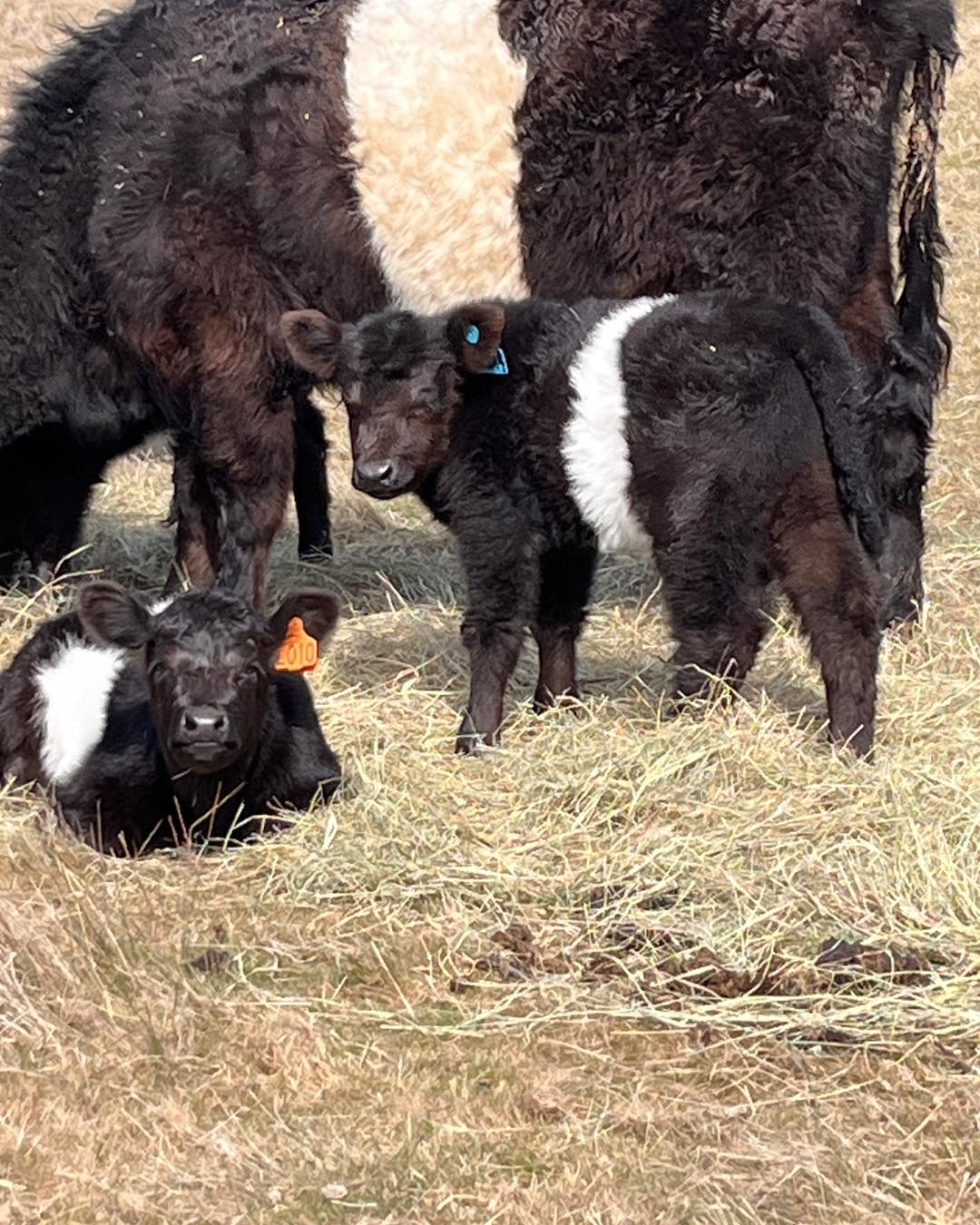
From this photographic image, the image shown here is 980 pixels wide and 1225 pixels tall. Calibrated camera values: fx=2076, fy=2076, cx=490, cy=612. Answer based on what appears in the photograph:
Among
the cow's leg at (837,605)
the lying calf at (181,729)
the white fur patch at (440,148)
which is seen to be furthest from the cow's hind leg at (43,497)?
the cow's leg at (837,605)

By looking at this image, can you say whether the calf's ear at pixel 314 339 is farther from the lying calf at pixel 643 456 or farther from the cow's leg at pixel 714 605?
the cow's leg at pixel 714 605

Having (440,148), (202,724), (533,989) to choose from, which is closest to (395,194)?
(440,148)

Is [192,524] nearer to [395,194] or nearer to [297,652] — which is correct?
[395,194]

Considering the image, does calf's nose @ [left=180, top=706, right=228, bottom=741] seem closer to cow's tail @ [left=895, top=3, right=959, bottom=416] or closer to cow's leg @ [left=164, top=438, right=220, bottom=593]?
cow's leg @ [left=164, top=438, right=220, bottom=593]

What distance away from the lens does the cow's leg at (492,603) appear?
19.0 feet

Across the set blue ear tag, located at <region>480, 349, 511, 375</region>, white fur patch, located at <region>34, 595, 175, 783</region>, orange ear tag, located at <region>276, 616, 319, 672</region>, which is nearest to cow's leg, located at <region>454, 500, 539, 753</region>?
blue ear tag, located at <region>480, 349, 511, 375</region>

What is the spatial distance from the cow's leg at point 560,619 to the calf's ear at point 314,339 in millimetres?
859

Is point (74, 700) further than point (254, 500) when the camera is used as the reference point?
No

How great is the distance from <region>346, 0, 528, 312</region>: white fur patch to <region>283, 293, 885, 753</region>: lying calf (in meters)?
1.02

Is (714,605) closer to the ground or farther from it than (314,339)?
closer to the ground

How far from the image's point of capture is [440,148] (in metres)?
6.91

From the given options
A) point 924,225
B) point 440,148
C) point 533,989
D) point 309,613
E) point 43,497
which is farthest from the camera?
point 43,497

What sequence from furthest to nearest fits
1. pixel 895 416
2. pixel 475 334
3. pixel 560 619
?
pixel 895 416
pixel 560 619
pixel 475 334

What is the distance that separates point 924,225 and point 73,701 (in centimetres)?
359
